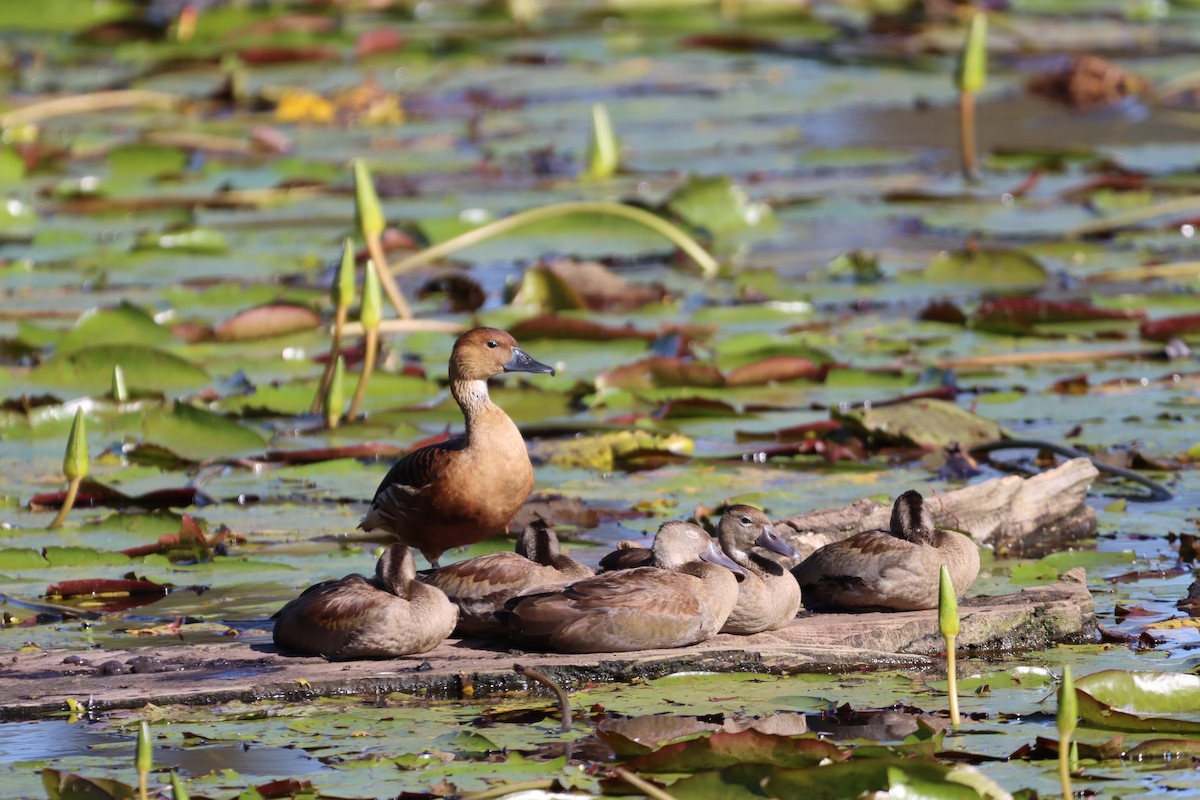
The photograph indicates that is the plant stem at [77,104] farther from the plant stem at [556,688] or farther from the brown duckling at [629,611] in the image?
the plant stem at [556,688]

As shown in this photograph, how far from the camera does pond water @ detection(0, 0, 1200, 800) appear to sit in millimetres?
4832

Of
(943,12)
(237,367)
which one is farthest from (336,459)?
(943,12)

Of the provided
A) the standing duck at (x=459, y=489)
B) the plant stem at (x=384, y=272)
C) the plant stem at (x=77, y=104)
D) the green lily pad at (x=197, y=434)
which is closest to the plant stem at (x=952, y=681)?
the standing duck at (x=459, y=489)

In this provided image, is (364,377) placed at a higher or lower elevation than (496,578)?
higher

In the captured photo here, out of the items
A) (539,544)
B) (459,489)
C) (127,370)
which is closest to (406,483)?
(459,489)

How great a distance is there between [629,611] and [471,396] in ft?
5.03

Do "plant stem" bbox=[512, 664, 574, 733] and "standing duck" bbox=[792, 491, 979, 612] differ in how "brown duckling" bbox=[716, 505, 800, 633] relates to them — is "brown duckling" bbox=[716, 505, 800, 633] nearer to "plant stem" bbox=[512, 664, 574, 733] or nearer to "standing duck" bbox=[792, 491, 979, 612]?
"standing duck" bbox=[792, 491, 979, 612]

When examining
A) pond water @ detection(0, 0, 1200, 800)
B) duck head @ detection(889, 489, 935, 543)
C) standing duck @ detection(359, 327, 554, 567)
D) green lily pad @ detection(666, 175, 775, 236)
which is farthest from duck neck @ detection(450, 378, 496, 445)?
green lily pad @ detection(666, 175, 775, 236)

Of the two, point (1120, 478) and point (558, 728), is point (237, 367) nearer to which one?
point (1120, 478)

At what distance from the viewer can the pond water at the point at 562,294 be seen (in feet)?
15.9

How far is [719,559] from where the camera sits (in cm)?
510

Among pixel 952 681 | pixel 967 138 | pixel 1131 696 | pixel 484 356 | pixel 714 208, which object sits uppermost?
pixel 967 138

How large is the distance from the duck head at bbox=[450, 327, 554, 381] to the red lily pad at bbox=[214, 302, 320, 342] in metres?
3.16

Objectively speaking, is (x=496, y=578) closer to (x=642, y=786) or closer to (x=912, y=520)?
(x=912, y=520)
